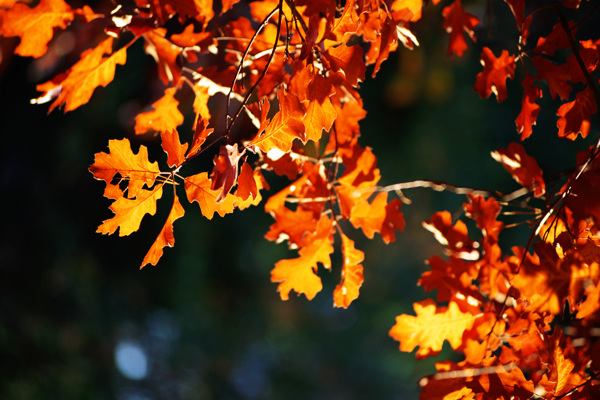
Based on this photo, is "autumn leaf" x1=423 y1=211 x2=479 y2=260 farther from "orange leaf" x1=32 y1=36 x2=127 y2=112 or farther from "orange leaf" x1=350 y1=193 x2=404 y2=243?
"orange leaf" x1=32 y1=36 x2=127 y2=112

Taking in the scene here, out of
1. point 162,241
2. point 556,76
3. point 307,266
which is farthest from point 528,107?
point 162,241

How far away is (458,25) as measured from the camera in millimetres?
781

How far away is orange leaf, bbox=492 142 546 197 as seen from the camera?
71 cm

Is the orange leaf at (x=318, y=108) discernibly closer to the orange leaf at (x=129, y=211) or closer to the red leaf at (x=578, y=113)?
the orange leaf at (x=129, y=211)

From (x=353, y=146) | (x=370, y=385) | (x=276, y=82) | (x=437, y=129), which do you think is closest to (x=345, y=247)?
(x=353, y=146)

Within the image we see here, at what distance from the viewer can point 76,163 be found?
2.89m

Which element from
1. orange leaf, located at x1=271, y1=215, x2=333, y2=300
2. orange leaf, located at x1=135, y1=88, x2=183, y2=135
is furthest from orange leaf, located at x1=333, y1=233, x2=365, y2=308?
orange leaf, located at x1=135, y1=88, x2=183, y2=135

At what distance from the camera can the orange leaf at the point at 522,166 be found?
2.33ft

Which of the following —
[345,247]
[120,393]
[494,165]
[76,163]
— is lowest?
[120,393]

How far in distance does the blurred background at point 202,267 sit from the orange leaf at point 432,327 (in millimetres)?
2086

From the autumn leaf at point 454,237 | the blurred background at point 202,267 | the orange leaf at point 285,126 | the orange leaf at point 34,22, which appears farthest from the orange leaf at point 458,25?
the blurred background at point 202,267

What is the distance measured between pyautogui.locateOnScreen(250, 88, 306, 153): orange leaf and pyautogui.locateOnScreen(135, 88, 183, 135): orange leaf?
0.93 feet

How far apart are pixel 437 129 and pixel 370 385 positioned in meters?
2.10

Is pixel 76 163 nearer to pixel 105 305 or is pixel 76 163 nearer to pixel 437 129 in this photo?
pixel 105 305
